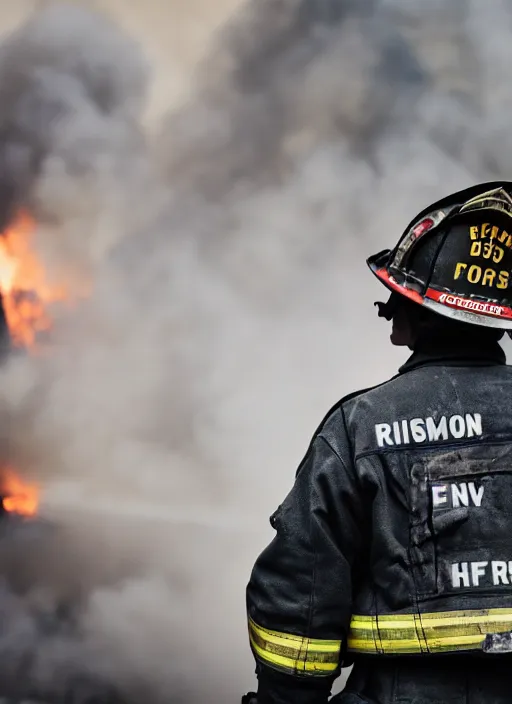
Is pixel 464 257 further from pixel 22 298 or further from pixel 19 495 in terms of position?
pixel 19 495

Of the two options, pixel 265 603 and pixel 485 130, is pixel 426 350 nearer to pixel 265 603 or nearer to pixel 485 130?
pixel 265 603

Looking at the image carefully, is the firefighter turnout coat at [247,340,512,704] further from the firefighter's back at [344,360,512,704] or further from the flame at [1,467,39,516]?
the flame at [1,467,39,516]

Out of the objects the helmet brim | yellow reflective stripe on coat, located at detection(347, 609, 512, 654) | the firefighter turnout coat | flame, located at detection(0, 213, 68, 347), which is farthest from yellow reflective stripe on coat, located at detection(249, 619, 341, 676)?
flame, located at detection(0, 213, 68, 347)


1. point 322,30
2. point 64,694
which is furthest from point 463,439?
point 64,694

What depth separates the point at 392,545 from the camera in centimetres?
208

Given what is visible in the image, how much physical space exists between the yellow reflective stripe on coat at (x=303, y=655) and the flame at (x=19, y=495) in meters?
9.36

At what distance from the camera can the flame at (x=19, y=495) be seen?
10852 mm

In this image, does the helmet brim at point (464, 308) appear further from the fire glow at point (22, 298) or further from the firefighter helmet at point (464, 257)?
the fire glow at point (22, 298)

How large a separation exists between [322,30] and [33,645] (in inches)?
340

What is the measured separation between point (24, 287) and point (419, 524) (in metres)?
9.69

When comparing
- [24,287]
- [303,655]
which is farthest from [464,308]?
A: [24,287]

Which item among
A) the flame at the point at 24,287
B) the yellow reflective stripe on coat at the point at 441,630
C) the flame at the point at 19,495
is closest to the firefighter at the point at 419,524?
the yellow reflective stripe on coat at the point at 441,630

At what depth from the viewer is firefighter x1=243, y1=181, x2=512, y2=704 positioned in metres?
2.04

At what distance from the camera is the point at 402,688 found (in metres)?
2.06
